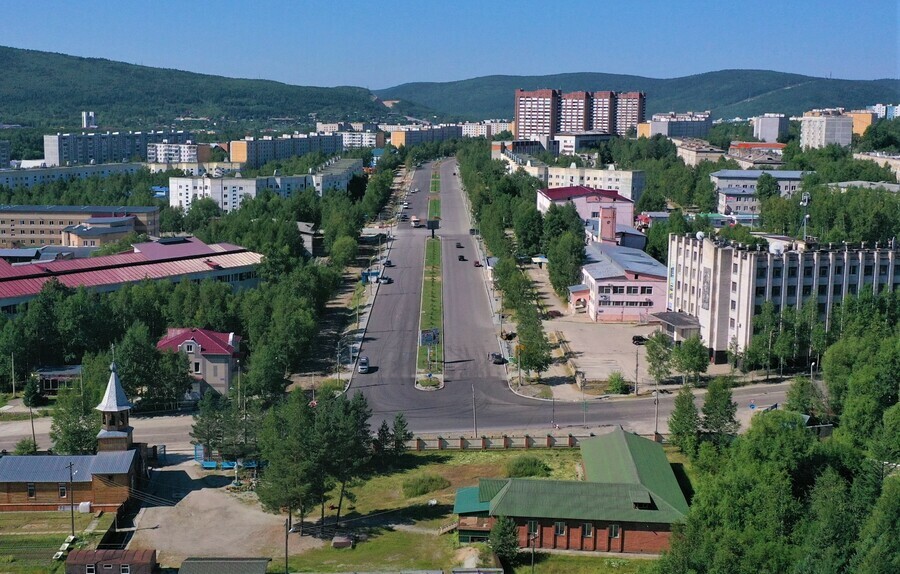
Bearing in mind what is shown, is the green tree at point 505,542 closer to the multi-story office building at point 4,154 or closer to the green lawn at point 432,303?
the green lawn at point 432,303

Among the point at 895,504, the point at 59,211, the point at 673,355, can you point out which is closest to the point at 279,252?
the point at 673,355

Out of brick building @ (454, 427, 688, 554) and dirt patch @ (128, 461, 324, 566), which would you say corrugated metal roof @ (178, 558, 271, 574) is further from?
brick building @ (454, 427, 688, 554)

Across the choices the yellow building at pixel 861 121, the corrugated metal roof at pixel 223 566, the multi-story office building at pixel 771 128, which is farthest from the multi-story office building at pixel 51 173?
the yellow building at pixel 861 121

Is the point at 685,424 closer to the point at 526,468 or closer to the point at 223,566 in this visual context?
the point at 526,468

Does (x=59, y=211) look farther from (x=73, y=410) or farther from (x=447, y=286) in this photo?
(x=73, y=410)

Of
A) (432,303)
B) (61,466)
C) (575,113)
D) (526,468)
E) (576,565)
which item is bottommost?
(576,565)

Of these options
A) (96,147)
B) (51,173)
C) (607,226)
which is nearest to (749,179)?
(607,226)
